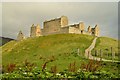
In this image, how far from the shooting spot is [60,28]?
97.6 m

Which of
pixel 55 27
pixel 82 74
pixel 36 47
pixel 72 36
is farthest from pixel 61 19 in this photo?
pixel 82 74

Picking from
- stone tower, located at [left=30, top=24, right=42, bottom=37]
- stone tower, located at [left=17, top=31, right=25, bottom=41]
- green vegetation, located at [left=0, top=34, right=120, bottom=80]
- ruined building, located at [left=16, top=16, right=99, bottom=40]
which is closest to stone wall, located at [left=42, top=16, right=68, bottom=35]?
ruined building, located at [left=16, top=16, right=99, bottom=40]

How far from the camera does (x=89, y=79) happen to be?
58.7ft

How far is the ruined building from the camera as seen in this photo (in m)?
95.3

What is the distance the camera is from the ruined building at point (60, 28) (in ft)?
313

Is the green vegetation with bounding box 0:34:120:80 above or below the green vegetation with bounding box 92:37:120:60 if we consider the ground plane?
below

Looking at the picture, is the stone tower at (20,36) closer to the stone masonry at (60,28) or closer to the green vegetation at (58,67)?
the stone masonry at (60,28)

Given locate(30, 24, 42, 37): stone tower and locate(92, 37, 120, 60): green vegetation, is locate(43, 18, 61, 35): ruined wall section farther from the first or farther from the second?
locate(92, 37, 120, 60): green vegetation

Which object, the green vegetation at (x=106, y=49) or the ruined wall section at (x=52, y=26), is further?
the ruined wall section at (x=52, y=26)

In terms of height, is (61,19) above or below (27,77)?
above

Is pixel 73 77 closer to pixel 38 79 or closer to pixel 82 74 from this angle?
pixel 82 74

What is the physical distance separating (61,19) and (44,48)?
31109 mm

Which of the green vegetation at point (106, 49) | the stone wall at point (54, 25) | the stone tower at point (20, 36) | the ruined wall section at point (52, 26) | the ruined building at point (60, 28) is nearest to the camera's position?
the green vegetation at point (106, 49)

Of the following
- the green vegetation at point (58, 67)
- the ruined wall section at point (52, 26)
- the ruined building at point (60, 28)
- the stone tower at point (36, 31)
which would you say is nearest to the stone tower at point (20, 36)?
the ruined building at point (60, 28)
